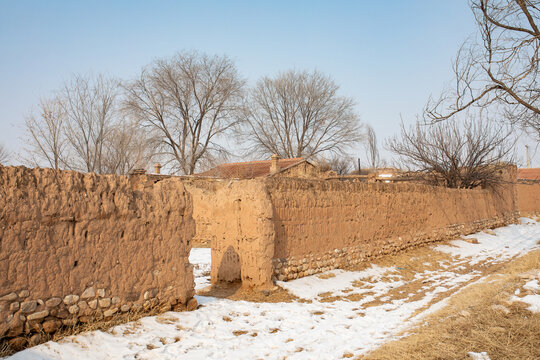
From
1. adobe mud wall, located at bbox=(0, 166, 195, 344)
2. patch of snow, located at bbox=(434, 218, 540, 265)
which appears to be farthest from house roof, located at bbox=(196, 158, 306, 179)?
adobe mud wall, located at bbox=(0, 166, 195, 344)

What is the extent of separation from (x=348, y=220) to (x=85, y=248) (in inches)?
246

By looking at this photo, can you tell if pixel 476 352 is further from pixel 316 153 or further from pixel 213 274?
pixel 316 153

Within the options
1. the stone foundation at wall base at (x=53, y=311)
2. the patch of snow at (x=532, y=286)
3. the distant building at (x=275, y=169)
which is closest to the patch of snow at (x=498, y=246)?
the patch of snow at (x=532, y=286)

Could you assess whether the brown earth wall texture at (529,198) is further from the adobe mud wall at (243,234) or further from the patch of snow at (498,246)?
the adobe mud wall at (243,234)

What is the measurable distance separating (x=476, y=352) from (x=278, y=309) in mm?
3013

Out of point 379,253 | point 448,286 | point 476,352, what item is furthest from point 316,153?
point 476,352

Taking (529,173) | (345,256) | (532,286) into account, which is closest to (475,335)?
(532,286)

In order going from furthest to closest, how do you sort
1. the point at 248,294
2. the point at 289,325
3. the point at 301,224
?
the point at 301,224 → the point at 248,294 → the point at 289,325

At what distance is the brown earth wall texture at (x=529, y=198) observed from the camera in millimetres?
24578

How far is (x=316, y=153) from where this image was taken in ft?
117

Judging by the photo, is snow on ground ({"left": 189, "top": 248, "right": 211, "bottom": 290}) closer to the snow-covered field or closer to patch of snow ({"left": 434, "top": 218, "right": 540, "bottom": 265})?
the snow-covered field

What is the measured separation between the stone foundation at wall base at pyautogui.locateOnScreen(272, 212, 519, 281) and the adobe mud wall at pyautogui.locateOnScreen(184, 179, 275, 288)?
433 mm

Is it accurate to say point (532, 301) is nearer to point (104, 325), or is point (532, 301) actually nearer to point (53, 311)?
point (104, 325)

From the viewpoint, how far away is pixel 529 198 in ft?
81.4
